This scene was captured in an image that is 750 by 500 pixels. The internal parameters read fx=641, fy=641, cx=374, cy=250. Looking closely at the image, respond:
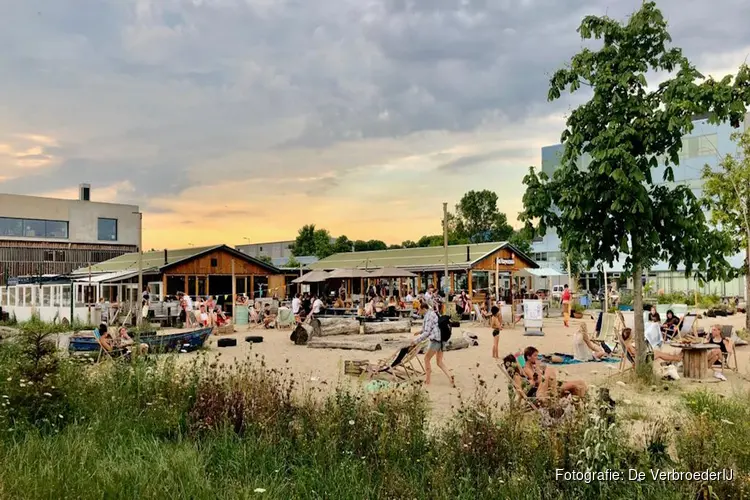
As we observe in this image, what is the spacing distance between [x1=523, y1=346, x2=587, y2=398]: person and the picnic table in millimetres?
3961

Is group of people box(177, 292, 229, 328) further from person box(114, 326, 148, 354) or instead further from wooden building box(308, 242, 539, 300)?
wooden building box(308, 242, 539, 300)

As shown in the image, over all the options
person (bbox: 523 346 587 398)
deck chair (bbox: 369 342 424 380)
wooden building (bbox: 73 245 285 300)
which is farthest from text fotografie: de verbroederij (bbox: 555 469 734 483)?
wooden building (bbox: 73 245 285 300)

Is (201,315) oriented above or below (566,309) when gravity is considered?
above

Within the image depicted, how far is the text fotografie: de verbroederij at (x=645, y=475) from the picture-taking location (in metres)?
4.39

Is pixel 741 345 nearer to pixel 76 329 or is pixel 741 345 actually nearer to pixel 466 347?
pixel 466 347

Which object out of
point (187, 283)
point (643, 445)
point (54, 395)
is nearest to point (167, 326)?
point (187, 283)

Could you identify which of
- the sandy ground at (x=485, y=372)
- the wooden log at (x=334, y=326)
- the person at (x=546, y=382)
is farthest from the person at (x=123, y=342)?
the person at (x=546, y=382)

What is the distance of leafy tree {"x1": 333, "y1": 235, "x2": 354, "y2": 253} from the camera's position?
79537mm

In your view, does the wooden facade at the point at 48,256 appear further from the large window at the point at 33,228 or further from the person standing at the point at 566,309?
the person standing at the point at 566,309

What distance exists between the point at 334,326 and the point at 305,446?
12664 mm

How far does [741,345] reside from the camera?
49.4 feet

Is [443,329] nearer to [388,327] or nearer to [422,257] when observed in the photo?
[388,327]

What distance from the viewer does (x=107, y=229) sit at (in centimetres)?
4872

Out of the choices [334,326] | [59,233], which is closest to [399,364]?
[334,326]
